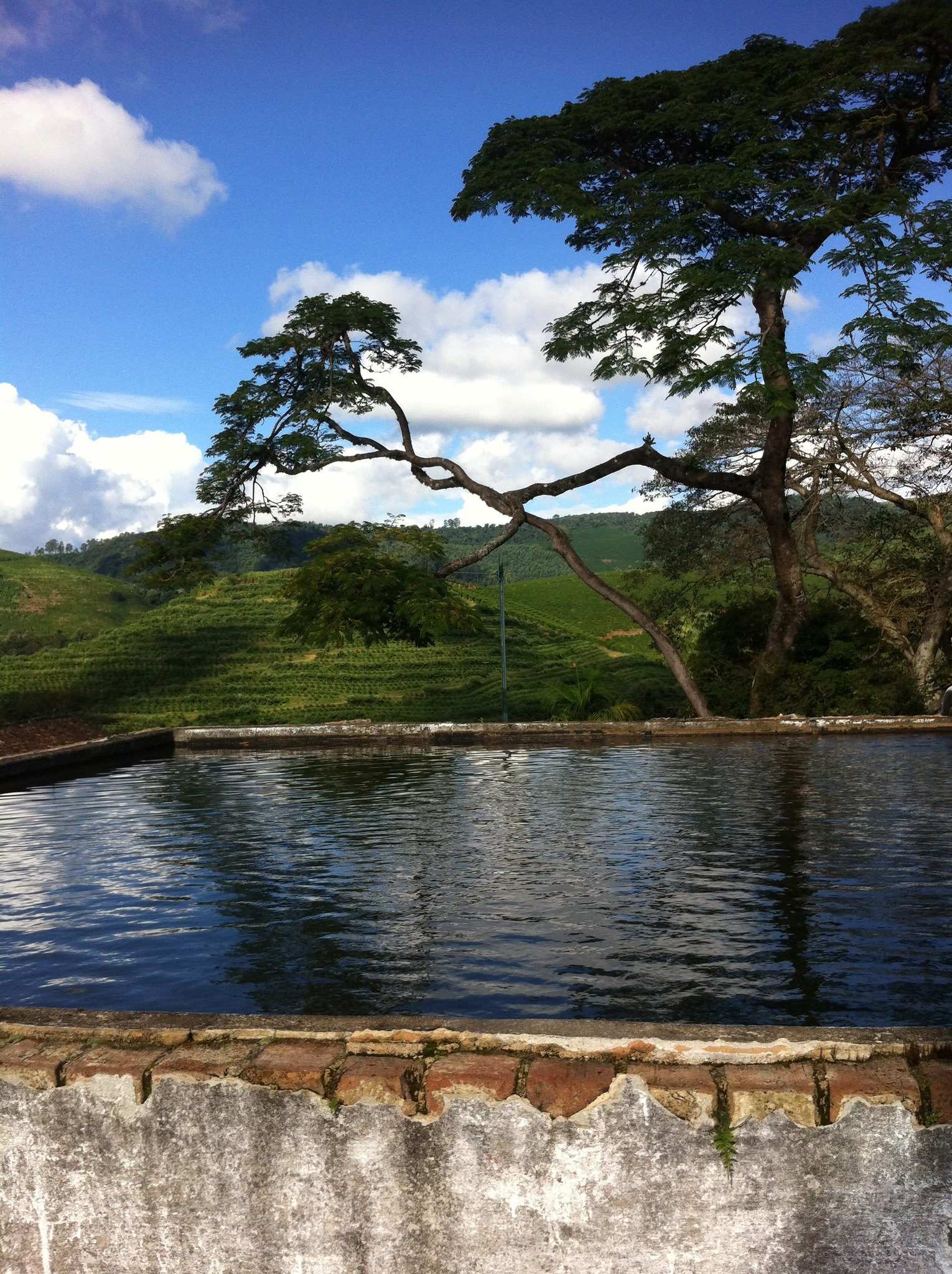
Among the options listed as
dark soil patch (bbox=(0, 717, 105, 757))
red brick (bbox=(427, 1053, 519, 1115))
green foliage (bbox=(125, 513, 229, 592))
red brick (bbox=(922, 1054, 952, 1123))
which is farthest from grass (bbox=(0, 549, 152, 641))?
red brick (bbox=(922, 1054, 952, 1123))

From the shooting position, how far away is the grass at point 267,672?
33.4 m

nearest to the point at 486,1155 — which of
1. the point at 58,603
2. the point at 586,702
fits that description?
the point at 586,702

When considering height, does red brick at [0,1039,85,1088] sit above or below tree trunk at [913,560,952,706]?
below

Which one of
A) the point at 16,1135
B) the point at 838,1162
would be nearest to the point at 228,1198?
the point at 16,1135

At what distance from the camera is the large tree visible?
57.0 feet

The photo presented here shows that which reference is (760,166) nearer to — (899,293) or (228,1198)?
(899,293)

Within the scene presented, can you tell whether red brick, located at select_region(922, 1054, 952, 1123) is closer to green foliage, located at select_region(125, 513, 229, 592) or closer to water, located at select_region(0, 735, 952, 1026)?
water, located at select_region(0, 735, 952, 1026)

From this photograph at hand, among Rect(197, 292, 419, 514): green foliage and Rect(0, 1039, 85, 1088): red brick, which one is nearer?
Rect(0, 1039, 85, 1088): red brick

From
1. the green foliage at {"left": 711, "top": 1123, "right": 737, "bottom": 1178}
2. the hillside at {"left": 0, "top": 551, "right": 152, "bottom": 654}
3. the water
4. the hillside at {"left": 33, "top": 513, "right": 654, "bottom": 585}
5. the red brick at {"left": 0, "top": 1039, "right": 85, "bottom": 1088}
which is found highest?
the hillside at {"left": 33, "top": 513, "right": 654, "bottom": 585}

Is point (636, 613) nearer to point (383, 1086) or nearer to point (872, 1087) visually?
point (872, 1087)

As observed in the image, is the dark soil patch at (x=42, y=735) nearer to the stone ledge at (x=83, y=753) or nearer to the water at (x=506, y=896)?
the stone ledge at (x=83, y=753)

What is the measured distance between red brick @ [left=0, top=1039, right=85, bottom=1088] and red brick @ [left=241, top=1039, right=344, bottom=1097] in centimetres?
59

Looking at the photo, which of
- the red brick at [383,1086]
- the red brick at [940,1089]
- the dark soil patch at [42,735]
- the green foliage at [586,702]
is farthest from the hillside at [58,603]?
the red brick at [940,1089]

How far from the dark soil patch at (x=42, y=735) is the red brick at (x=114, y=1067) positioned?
53.6 feet
